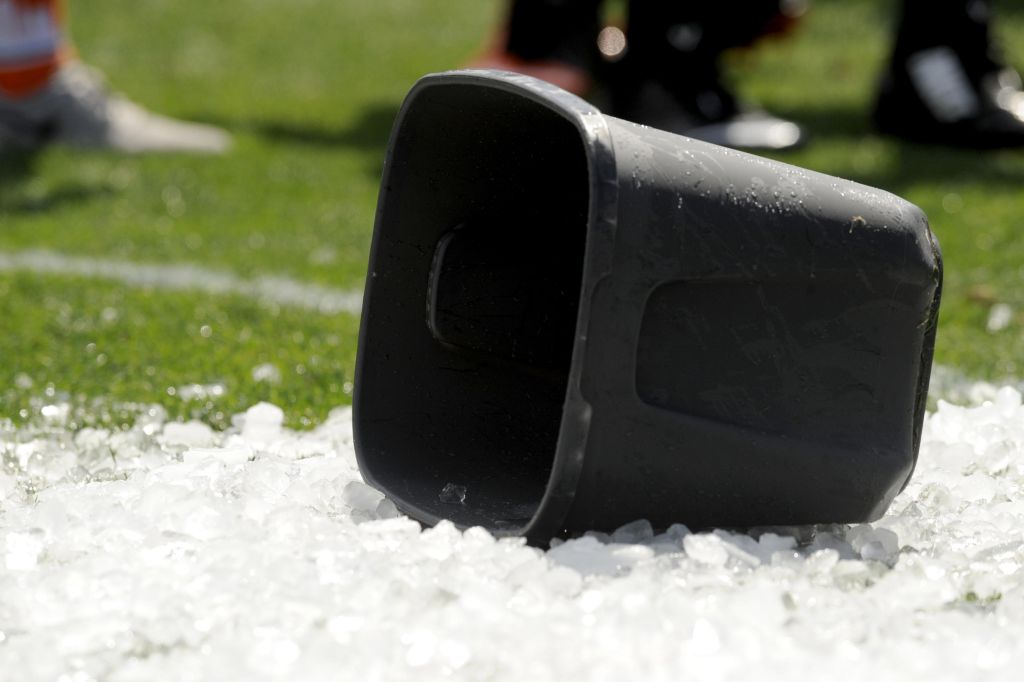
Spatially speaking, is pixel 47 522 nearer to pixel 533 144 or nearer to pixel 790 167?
pixel 533 144

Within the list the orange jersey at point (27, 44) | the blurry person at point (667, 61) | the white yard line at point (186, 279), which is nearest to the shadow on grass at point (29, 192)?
the orange jersey at point (27, 44)

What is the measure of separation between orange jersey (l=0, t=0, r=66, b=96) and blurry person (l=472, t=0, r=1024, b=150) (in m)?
1.86

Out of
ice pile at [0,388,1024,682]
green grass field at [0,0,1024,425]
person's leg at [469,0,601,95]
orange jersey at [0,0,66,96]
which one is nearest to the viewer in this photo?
ice pile at [0,388,1024,682]

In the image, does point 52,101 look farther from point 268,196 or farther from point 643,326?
point 643,326

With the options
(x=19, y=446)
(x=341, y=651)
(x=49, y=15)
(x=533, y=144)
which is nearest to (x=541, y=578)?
(x=341, y=651)

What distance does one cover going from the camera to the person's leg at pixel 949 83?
461 centimetres

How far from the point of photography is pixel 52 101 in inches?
182

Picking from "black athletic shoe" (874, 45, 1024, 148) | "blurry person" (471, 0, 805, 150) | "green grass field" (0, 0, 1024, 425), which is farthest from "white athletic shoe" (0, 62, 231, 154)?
"black athletic shoe" (874, 45, 1024, 148)

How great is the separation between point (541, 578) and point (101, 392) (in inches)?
46.8

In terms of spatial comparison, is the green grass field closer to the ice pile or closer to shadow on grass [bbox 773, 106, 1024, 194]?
shadow on grass [bbox 773, 106, 1024, 194]

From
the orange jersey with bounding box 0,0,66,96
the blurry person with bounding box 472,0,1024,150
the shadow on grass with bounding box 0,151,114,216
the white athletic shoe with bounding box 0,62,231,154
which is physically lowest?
the shadow on grass with bounding box 0,151,114,216

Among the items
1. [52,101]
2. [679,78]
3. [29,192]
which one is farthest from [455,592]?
[52,101]

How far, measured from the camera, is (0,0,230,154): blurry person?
180 inches

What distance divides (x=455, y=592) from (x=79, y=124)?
141 inches
